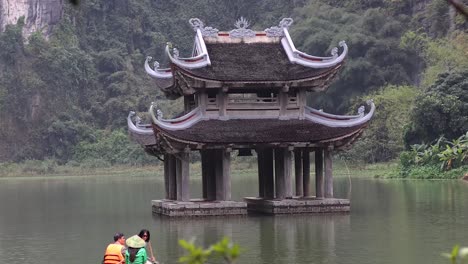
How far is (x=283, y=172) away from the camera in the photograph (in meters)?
27.8

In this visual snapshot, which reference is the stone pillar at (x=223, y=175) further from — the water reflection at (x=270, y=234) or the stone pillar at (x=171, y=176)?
the stone pillar at (x=171, y=176)

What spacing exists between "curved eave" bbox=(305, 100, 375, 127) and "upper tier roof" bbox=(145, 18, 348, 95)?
0.71m

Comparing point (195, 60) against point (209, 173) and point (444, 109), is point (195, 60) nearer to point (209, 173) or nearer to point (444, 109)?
point (209, 173)

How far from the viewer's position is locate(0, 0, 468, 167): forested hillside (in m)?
64.8

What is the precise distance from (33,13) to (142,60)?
32.7ft

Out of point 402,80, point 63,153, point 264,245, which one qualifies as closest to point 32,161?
point 63,153

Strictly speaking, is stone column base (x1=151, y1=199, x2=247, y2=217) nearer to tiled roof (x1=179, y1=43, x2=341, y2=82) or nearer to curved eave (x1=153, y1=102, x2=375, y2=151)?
curved eave (x1=153, y1=102, x2=375, y2=151)

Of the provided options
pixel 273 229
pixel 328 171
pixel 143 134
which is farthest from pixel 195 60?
pixel 273 229

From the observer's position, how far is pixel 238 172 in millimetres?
64062

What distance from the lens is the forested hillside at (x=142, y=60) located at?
64812mm

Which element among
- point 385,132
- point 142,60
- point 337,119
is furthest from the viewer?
point 142,60

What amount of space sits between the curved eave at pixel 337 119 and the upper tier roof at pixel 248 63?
71 centimetres

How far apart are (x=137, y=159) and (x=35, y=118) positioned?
1109 cm

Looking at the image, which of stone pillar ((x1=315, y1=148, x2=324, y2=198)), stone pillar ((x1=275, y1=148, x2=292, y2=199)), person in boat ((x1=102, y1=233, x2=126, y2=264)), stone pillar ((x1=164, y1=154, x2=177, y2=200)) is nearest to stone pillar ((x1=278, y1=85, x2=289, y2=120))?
stone pillar ((x1=275, y1=148, x2=292, y2=199))
